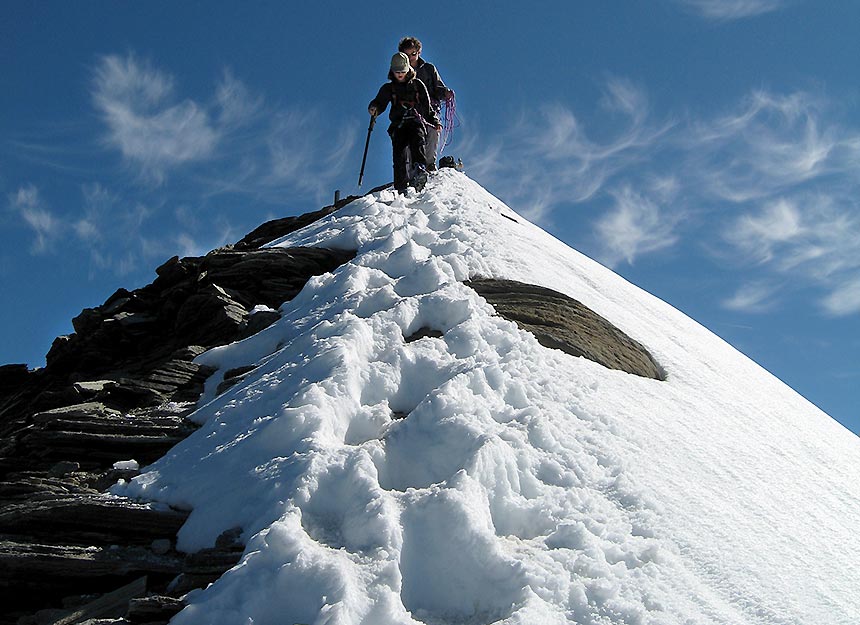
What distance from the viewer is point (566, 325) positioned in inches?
358

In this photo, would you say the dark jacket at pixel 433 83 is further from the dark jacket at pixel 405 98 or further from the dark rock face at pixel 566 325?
the dark rock face at pixel 566 325

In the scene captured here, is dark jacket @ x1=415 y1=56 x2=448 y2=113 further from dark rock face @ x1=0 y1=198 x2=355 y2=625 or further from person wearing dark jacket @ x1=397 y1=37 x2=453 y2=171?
dark rock face @ x1=0 y1=198 x2=355 y2=625

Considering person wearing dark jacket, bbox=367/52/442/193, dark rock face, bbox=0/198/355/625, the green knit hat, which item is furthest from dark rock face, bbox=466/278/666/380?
the green knit hat

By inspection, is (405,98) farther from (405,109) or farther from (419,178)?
(419,178)

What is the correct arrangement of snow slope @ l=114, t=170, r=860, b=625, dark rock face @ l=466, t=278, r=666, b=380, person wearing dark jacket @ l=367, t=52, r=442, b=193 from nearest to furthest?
snow slope @ l=114, t=170, r=860, b=625, dark rock face @ l=466, t=278, r=666, b=380, person wearing dark jacket @ l=367, t=52, r=442, b=193

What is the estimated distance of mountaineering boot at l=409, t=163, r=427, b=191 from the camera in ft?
49.7

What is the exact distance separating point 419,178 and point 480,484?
10665mm

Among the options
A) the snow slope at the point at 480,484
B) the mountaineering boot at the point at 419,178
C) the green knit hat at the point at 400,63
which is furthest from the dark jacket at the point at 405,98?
the snow slope at the point at 480,484

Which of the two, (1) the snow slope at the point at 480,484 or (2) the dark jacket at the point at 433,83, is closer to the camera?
(1) the snow slope at the point at 480,484

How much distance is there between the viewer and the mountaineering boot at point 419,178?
15.1 metres

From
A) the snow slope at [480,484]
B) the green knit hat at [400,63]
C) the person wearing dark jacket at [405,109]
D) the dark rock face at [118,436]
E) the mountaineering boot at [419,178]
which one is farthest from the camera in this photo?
the mountaineering boot at [419,178]

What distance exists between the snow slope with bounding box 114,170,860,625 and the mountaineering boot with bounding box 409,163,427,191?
20.0 ft

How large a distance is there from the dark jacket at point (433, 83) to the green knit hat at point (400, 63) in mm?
1055

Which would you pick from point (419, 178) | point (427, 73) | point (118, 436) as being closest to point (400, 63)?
point (427, 73)
